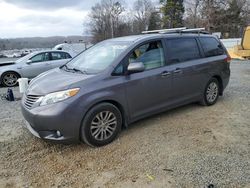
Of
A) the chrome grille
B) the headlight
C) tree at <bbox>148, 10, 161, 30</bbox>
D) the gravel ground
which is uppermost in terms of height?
tree at <bbox>148, 10, 161, 30</bbox>

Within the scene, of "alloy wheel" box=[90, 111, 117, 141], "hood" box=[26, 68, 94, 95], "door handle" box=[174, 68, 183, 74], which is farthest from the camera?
"door handle" box=[174, 68, 183, 74]

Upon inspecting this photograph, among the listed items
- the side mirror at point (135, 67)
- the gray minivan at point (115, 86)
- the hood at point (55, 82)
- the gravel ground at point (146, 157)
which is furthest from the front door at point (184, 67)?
the hood at point (55, 82)

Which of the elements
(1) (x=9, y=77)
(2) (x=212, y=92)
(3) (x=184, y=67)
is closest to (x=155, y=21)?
(1) (x=9, y=77)

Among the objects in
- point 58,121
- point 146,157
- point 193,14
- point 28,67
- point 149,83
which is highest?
point 193,14

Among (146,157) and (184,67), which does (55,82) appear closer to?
(146,157)

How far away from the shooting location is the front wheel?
227 inches

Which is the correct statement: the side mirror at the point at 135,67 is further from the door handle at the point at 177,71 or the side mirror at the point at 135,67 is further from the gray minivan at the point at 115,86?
the door handle at the point at 177,71

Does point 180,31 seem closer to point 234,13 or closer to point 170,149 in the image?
point 170,149

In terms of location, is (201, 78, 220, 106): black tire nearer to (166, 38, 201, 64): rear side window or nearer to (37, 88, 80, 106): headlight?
(166, 38, 201, 64): rear side window

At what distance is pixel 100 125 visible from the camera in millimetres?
3943

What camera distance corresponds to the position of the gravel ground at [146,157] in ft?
10.3

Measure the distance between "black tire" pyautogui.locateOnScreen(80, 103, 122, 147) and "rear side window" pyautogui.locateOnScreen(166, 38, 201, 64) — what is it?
5.07ft

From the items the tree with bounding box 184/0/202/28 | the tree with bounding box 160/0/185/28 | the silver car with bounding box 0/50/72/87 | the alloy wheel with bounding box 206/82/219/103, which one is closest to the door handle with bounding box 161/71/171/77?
the alloy wheel with bounding box 206/82/219/103

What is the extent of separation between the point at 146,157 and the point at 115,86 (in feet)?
3.79
